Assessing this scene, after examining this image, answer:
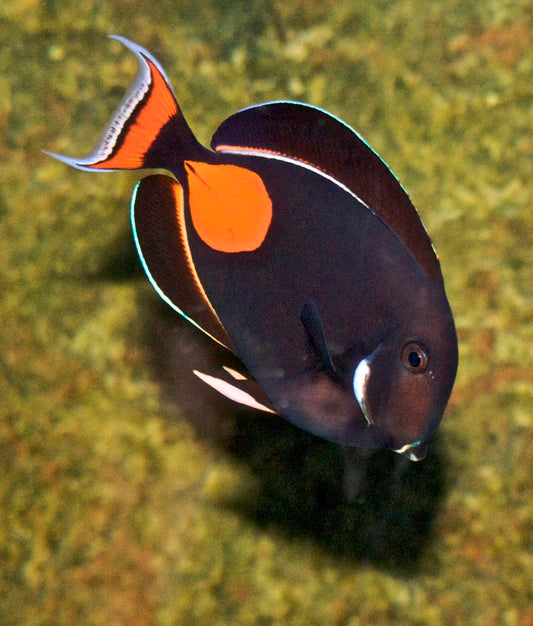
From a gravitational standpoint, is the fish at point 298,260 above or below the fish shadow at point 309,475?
above

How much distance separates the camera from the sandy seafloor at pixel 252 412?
2164 mm

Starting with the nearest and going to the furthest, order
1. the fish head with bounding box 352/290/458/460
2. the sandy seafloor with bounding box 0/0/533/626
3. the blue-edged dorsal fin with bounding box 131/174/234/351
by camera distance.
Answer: the fish head with bounding box 352/290/458/460 < the blue-edged dorsal fin with bounding box 131/174/234/351 < the sandy seafloor with bounding box 0/0/533/626

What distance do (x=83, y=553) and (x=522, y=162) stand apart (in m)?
2.08

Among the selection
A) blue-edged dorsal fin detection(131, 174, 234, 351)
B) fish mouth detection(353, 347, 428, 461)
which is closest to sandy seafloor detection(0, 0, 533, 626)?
blue-edged dorsal fin detection(131, 174, 234, 351)

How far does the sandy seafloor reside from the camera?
2.16 metres

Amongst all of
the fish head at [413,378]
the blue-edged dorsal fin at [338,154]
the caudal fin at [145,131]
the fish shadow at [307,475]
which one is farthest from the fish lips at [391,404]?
the fish shadow at [307,475]

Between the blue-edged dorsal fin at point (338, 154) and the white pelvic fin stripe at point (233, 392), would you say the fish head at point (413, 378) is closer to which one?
the blue-edged dorsal fin at point (338, 154)

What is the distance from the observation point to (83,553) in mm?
2277

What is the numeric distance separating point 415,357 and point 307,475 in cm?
117

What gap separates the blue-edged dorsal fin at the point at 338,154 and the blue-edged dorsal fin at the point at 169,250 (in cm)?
20

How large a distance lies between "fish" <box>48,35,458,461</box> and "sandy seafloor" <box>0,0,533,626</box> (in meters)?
0.93

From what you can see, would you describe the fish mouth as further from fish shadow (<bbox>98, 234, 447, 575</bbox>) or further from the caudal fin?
fish shadow (<bbox>98, 234, 447, 575</bbox>)

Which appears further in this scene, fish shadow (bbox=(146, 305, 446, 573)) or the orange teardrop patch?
fish shadow (bbox=(146, 305, 446, 573))

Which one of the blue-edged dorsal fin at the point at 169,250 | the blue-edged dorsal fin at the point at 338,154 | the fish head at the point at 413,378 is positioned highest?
the blue-edged dorsal fin at the point at 338,154
